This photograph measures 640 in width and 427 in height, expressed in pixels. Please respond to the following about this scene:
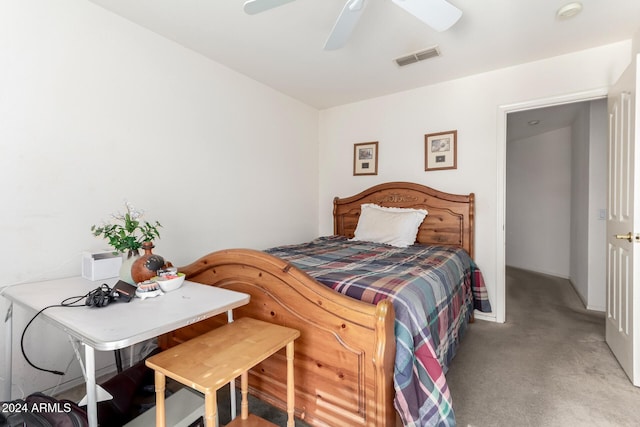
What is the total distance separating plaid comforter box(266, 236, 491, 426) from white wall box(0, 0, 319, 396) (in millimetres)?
880

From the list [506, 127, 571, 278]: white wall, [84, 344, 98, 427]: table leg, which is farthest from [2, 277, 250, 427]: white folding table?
[506, 127, 571, 278]: white wall

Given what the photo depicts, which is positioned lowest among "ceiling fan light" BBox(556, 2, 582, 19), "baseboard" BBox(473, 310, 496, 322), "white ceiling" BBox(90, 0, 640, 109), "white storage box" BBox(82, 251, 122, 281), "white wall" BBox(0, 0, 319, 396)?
"baseboard" BBox(473, 310, 496, 322)

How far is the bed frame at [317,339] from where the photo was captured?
1233 millimetres

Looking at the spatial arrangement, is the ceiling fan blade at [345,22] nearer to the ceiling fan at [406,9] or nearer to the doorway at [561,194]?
the ceiling fan at [406,9]

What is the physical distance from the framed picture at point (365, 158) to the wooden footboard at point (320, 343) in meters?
2.31

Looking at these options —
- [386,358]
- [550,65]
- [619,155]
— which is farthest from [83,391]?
[550,65]

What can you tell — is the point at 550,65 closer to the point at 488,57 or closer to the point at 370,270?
the point at 488,57

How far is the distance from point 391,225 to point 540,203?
11.1ft

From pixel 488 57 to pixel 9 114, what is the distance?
3.37 meters

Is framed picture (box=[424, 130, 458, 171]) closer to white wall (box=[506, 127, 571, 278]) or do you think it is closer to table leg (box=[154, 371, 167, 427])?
white wall (box=[506, 127, 571, 278])

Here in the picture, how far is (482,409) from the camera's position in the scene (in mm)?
1633

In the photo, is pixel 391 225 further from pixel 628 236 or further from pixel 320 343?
pixel 320 343

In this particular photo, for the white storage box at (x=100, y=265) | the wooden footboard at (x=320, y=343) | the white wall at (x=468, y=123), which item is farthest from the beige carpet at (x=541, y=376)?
the white storage box at (x=100, y=265)

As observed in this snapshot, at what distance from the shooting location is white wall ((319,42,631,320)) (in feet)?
8.40
